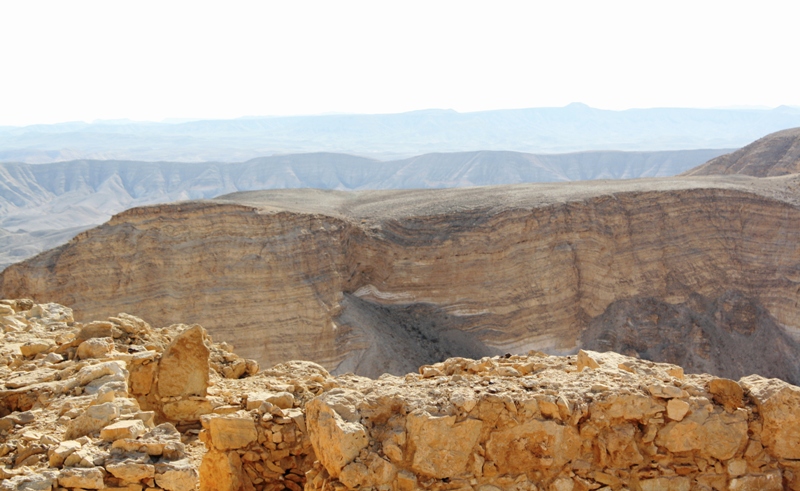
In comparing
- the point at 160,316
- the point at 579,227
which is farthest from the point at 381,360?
the point at 579,227

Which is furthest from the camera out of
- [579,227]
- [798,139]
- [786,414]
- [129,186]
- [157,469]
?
[129,186]

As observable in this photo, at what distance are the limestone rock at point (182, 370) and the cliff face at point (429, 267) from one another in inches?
694

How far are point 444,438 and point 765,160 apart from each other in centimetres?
5122

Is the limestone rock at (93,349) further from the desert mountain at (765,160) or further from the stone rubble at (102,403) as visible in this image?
the desert mountain at (765,160)

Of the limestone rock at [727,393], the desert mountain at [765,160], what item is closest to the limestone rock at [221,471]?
the limestone rock at [727,393]

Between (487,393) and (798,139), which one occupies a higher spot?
(798,139)

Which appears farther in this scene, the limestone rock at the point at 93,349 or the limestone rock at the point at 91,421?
the limestone rock at the point at 93,349

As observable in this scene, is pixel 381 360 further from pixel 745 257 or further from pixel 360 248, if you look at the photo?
pixel 745 257

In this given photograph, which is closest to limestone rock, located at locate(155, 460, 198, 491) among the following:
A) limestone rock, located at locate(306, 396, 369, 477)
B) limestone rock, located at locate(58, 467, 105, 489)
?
limestone rock, located at locate(58, 467, 105, 489)

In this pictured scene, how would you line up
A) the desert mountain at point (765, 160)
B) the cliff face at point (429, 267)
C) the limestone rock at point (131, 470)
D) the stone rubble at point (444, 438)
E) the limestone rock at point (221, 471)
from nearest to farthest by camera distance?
the limestone rock at point (131, 470) < the stone rubble at point (444, 438) < the limestone rock at point (221, 471) < the cliff face at point (429, 267) < the desert mountain at point (765, 160)

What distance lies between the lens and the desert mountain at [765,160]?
1880 inches

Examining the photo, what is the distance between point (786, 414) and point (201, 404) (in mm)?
5790

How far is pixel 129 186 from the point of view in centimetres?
13012

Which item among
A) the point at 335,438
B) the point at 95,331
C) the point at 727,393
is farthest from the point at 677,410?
the point at 95,331
